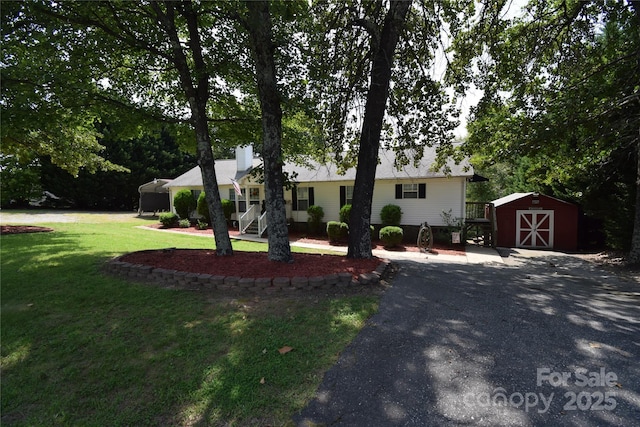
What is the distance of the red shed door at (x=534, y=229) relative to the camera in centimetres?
1443

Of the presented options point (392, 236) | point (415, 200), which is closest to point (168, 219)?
point (392, 236)

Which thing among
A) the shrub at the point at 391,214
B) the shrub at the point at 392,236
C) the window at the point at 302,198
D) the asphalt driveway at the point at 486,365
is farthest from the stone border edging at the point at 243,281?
the window at the point at 302,198

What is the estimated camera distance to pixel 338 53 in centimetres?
753

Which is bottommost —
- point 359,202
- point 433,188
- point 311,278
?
point 311,278

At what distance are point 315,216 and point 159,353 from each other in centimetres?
1346

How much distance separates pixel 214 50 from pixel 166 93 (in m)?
2.87

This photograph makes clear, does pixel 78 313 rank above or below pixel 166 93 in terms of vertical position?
below

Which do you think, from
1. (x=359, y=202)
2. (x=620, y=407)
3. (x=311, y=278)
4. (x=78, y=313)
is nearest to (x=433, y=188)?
(x=359, y=202)

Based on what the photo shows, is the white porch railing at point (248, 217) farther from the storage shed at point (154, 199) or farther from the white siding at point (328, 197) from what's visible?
the storage shed at point (154, 199)

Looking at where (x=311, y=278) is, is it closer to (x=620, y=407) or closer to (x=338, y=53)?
(x=620, y=407)

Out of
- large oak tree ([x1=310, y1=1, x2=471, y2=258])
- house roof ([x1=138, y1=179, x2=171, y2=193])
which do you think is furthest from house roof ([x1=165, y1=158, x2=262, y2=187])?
large oak tree ([x1=310, y1=1, x2=471, y2=258])

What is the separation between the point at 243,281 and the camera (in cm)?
512

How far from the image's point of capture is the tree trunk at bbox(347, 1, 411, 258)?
22.5 ft

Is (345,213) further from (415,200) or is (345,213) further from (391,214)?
(415,200)
